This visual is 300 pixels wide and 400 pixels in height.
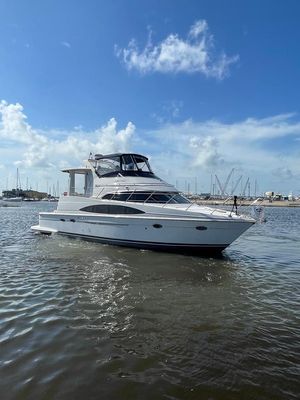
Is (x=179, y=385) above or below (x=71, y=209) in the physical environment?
below

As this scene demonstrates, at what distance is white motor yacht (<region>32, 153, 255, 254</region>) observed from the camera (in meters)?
15.4

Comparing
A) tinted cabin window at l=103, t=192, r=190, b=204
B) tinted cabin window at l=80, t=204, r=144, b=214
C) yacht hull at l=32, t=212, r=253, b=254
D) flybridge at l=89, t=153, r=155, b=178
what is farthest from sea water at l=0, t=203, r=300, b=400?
flybridge at l=89, t=153, r=155, b=178

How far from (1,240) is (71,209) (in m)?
4.41

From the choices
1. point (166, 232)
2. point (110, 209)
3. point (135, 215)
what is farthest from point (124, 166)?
point (166, 232)

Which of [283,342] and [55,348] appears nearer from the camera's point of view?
[55,348]

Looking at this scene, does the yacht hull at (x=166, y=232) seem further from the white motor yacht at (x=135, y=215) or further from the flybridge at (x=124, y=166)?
the flybridge at (x=124, y=166)

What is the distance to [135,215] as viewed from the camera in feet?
54.6

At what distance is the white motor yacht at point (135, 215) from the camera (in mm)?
15367

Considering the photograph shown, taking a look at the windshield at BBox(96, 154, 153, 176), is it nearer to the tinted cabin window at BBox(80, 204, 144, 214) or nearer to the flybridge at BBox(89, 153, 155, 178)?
the flybridge at BBox(89, 153, 155, 178)

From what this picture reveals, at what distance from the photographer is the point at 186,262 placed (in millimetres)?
14398

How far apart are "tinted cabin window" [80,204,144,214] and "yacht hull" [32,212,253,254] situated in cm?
33

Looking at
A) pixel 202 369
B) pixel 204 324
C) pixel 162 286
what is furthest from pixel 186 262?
pixel 202 369

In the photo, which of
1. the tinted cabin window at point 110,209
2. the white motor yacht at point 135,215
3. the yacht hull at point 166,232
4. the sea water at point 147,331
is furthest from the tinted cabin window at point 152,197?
the sea water at point 147,331

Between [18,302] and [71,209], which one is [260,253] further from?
[18,302]
